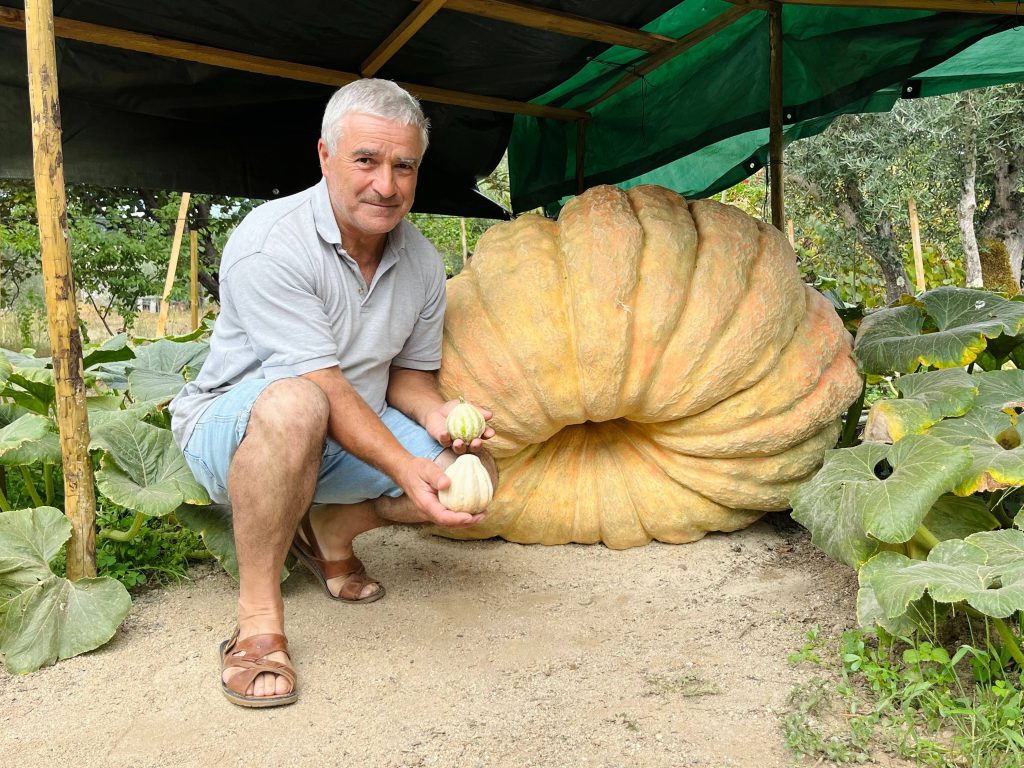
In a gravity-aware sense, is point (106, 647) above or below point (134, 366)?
below

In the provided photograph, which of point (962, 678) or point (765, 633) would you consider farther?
point (765, 633)

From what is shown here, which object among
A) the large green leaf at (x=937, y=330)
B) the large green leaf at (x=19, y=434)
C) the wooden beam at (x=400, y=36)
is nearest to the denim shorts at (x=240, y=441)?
the large green leaf at (x=19, y=434)

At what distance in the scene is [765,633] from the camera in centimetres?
189

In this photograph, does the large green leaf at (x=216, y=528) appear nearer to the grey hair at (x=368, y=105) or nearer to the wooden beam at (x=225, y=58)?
the grey hair at (x=368, y=105)

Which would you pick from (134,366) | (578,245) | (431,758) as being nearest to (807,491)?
(578,245)

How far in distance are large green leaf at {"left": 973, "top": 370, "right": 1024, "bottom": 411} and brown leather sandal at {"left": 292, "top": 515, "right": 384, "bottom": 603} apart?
160cm

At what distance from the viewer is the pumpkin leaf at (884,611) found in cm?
158

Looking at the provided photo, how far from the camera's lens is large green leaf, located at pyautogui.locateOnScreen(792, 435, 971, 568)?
1.59 m

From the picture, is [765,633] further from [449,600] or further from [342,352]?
[342,352]

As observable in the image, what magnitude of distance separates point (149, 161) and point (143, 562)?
2.41m

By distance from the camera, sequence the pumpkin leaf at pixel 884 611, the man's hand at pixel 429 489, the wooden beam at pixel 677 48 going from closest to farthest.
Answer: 1. the pumpkin leaf at pixel 884 611
2. the man's hand at pixel 429 489
3. the wooden beam at pixel 677 48

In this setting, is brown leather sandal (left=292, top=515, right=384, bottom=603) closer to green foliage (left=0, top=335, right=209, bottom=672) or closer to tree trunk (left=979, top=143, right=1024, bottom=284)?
green foliage (left=0, top=335, right=209, bottom=672)

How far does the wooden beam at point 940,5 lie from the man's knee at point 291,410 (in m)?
2.53

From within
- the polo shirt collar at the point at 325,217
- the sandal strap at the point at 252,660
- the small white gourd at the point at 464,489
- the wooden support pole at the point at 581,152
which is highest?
the wooden support pole at the point at 581,152
